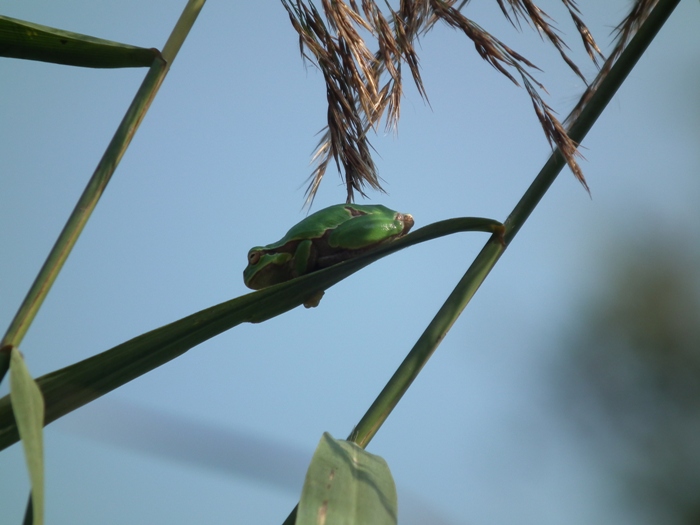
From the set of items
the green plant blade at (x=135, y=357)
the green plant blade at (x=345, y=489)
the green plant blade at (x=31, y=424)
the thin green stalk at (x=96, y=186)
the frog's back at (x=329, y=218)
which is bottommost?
the green plant blade at (x=345, y=489)

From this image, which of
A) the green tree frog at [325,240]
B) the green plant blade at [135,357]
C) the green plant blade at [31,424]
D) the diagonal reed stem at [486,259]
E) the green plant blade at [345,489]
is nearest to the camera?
the green plant blade at [31,424]

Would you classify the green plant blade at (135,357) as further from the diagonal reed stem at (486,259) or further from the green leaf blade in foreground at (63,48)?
the green leaf blade in foreground at (63,48)

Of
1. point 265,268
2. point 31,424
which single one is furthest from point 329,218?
point 31,424

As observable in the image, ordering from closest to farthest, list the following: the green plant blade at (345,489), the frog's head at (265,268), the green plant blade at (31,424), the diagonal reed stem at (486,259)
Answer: the green plant blade at (31,424), the green plant blade at (345,489), the diagonal reed stem at (486,259), the frog's head at (265,268)

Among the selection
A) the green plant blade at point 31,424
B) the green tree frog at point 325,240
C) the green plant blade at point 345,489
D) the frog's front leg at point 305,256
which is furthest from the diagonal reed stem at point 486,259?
the frog's front leg at point 305,256

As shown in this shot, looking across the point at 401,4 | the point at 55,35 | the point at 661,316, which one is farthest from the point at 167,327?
the point at 661,316

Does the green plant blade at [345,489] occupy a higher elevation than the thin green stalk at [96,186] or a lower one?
lower

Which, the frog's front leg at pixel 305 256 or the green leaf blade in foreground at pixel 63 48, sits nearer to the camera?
the green leaf blade in foreground at pixel 63 48
